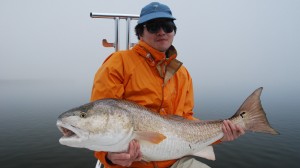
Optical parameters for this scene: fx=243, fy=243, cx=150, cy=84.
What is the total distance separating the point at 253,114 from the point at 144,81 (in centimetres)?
212

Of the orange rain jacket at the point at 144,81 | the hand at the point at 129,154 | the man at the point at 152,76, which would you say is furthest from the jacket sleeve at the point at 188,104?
the hand at the point at 129,154

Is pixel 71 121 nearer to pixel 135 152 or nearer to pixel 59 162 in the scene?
pixel 135 152

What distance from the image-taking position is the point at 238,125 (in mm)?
4492

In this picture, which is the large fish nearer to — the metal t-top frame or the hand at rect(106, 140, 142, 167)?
the hand at rect(106, 140, 142, 167)

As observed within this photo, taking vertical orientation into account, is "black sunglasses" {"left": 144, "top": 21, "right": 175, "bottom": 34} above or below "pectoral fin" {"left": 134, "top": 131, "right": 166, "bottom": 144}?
above

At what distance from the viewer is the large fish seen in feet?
Result: 10.5

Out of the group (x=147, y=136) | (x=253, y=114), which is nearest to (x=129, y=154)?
(x=147, y=136)

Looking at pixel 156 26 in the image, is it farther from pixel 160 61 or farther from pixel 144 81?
pixel 144 81

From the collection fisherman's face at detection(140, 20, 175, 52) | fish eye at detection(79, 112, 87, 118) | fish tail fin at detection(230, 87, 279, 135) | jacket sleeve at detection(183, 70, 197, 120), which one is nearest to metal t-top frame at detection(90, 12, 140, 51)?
fisherman's face at detection(140, 20, 175, 52)

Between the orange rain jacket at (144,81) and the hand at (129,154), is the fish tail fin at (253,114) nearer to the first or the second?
the orange rain jacket at (144,81)

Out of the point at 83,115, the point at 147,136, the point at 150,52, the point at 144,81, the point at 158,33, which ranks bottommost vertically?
the point at 147,136

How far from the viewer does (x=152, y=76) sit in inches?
171

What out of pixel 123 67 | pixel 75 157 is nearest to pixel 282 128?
pixel 75 157

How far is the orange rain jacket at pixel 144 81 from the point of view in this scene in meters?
3.92
